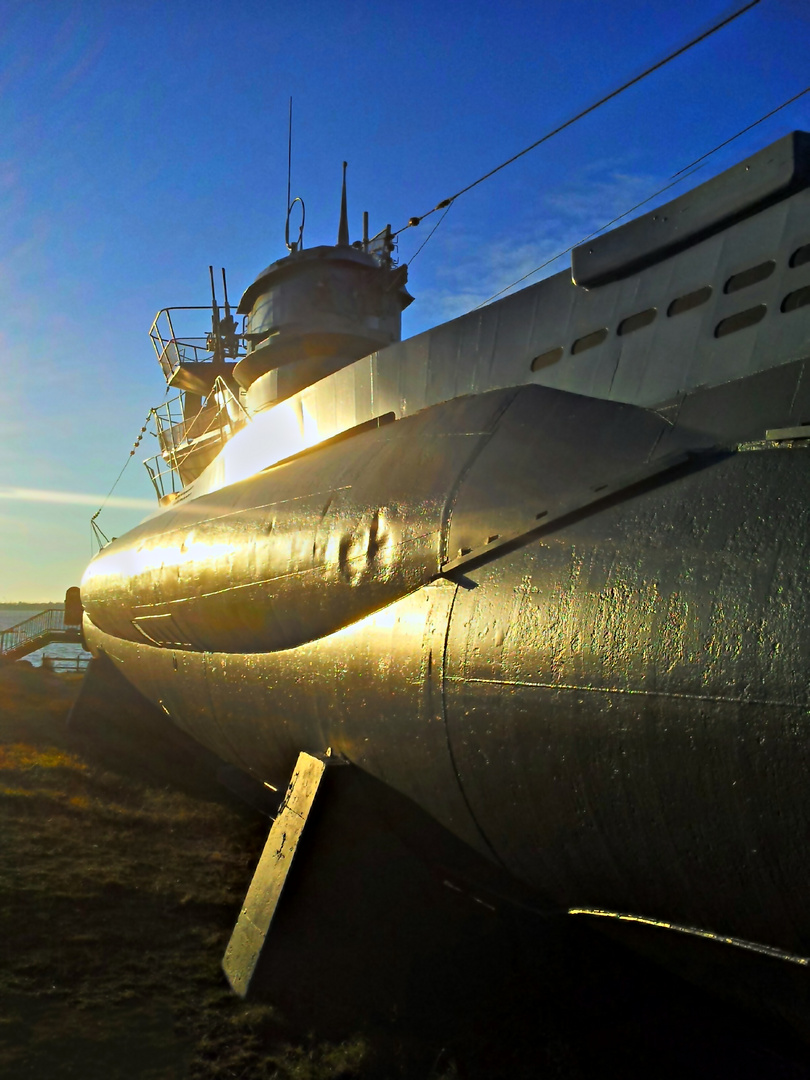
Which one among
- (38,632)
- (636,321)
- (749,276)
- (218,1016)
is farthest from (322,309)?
(38,632)

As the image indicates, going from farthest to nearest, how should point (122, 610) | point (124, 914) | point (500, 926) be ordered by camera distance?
point (122, 610) → point (124, 914) → point (500, 926)

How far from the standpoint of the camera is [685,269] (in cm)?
412

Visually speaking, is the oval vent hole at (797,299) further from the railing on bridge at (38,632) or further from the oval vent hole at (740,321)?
the railing on bridge at (38,632)

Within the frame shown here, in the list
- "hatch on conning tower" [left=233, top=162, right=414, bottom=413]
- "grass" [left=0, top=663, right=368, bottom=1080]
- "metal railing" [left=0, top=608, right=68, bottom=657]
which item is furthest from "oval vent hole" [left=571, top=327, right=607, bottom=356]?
"metal railing" [left=0, top=608, right=68, bottom=657]

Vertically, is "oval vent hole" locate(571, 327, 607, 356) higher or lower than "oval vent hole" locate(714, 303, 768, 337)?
higher

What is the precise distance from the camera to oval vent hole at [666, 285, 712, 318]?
3.98 m

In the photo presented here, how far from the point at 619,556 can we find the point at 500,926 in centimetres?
275

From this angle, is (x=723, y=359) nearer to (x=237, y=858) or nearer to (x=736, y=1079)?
(x=736, y=1079)

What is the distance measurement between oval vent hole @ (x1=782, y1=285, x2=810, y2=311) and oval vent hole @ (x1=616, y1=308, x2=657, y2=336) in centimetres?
78

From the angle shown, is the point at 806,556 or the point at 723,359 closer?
the point at 806,556

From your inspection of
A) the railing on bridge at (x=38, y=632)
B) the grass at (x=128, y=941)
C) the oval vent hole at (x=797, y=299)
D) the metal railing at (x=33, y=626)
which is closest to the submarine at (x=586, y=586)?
the oval vent hole at (x=797, y=299)

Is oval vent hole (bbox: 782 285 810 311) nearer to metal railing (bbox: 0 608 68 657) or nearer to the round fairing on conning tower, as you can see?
the round fairing on conning tower

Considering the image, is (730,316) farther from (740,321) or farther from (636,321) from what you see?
(636,321)

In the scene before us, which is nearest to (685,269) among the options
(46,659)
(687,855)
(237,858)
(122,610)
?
(687,855)
